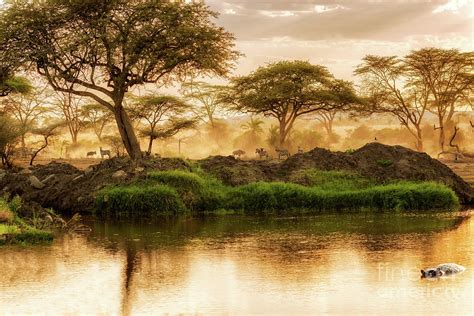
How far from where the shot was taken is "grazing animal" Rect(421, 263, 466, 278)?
1383 centimetres

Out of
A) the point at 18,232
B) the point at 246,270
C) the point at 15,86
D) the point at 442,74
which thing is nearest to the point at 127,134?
the point at 15,86

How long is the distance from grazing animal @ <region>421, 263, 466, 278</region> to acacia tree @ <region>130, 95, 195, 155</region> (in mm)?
40091

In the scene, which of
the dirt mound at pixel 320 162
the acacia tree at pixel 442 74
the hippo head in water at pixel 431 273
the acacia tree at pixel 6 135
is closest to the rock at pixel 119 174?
the dirt mound at pixel 320 162

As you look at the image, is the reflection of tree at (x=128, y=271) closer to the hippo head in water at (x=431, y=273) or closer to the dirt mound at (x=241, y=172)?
the hippo head in water at (x=431, y=273)

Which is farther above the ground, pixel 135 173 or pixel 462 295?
pixel 135 173

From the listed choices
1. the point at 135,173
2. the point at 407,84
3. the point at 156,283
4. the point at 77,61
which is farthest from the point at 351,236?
the point at 407,84

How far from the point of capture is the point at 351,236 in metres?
19.4

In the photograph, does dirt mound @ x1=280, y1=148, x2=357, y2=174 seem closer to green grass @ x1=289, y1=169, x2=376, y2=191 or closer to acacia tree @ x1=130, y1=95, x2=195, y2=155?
green grass @ x1=289, y1=169, x2=376, y2=191

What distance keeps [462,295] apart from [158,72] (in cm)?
2563

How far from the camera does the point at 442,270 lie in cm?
1407

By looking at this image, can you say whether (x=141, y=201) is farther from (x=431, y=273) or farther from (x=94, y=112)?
(x=94, y=112)

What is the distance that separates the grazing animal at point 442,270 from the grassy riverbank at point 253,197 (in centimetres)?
1131

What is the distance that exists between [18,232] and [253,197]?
9895 mm

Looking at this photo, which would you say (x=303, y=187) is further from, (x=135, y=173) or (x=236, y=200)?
(x=135, y=173)
